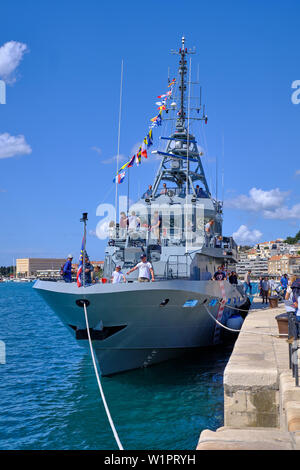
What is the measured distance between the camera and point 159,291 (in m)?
10.9

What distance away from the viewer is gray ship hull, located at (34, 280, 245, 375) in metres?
10.8

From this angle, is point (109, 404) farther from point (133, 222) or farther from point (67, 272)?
point (133, 222)

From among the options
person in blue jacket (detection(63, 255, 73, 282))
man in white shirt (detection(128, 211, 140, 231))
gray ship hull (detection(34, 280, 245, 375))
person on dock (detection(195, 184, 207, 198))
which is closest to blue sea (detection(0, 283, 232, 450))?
gray ship hull (detection(34, 280, 245, 375))

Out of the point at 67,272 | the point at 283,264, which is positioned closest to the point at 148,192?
the point at 67,272

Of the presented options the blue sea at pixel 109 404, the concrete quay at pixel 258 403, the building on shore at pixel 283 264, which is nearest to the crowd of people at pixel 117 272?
the blue sea at pixel 109 404

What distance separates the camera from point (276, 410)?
6648 mm

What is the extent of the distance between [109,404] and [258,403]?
467cm

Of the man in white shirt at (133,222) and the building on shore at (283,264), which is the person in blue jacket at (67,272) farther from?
the building on shore at (283,264)

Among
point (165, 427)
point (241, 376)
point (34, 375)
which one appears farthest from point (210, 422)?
point (34, 375)

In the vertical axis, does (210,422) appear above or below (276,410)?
below

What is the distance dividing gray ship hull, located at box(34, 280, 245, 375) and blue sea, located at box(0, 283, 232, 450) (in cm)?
65
